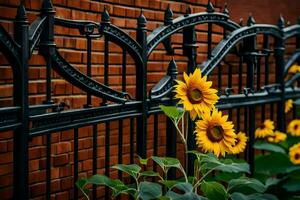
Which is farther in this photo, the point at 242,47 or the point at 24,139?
the point at 242,47

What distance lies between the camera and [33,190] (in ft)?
13.0

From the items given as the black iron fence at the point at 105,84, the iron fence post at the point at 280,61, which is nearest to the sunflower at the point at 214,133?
the black iron fence at the point at 105,84

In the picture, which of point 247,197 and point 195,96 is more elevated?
point 195,96

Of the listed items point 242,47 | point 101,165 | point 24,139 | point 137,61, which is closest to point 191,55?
point 137,61

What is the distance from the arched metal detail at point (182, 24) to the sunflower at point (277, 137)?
44.9 inches

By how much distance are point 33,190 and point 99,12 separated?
131 centimetres

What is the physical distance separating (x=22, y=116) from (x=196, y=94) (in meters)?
0.72

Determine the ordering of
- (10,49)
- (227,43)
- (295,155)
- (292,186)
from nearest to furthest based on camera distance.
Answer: (10,49) → (227,43) → (292,186) → (295,155)

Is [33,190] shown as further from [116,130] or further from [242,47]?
[242,47]

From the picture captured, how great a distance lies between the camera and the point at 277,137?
16.9ft

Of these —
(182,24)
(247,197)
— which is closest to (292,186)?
(182,24)

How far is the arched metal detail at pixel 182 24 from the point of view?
11.6ft

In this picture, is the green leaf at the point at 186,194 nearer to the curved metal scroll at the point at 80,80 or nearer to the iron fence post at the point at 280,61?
the curved metal scroll at the point at 80,80

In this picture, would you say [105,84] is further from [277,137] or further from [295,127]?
[295,127]
